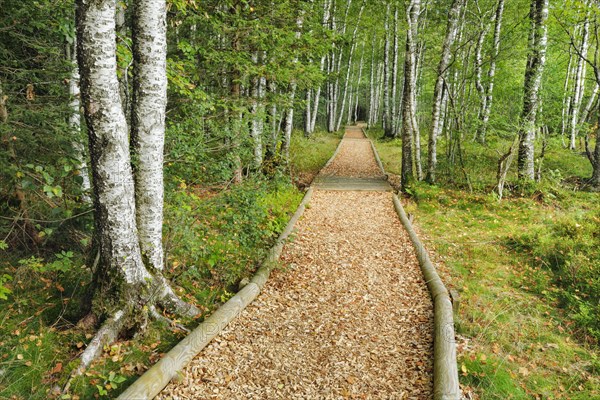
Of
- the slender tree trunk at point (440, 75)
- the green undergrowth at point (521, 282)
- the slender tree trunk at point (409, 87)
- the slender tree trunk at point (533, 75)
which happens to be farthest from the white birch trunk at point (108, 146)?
the slender tree trunk at point (533, 75)

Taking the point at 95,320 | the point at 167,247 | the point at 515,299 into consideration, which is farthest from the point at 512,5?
the point at 95,320

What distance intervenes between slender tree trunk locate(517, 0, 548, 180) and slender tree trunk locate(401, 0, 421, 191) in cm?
319

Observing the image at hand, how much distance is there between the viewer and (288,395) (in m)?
3.70

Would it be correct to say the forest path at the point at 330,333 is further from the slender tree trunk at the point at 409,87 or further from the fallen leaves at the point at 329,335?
the slender tree trunk at the point at 409,87

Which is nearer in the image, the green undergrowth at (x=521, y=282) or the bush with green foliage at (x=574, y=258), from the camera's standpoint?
the green undergrowth at (x=521, y=282)

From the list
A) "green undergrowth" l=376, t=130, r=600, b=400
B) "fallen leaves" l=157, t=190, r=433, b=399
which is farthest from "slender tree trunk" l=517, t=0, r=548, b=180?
"fallen leaves" l=157, t=190, r=433, b=399

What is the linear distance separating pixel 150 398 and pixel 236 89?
7832mm

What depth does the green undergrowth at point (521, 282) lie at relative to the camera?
4094 millimetres

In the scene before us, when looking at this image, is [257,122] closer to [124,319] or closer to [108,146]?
[108,146]

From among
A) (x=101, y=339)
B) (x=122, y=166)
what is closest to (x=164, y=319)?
(x=101, y=339)

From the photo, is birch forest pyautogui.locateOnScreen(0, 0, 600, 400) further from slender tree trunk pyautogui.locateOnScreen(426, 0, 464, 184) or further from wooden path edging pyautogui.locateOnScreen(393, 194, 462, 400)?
slender tree trunk pyautogui.locateOnScreen(426, 0, 464, 184)

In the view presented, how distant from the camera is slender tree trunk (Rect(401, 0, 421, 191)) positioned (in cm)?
1112

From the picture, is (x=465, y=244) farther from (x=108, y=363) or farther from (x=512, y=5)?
(x=512, y=5)

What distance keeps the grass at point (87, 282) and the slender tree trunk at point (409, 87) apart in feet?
20.0
